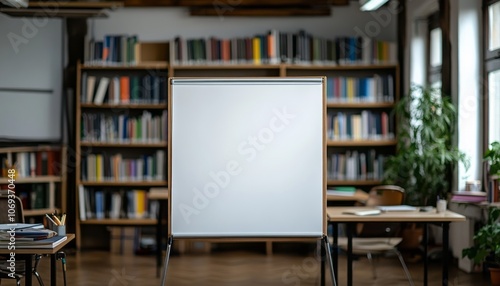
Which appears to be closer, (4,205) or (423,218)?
(4,205)

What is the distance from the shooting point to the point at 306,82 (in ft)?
17.0

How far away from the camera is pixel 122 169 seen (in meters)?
9.38

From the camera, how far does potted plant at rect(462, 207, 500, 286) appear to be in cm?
628

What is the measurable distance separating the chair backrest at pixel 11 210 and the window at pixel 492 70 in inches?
174

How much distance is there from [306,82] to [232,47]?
170 inches

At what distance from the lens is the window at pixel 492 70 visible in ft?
24.4

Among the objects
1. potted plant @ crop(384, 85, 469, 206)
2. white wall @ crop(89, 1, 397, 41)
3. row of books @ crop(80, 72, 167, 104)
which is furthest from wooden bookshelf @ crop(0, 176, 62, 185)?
potted plant @ crop(384, 85, 469, 206)

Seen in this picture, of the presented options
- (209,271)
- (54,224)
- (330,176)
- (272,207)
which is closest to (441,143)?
(330,176)

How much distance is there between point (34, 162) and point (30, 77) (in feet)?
3.21

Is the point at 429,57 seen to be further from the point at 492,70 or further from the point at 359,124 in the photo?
the point at 492,70

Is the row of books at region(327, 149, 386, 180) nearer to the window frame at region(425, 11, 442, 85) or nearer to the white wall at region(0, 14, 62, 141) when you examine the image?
the window frame at region(425, 11, 442, 85)

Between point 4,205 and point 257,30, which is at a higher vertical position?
point 257,30

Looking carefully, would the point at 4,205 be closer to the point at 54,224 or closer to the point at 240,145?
the point at 54,224

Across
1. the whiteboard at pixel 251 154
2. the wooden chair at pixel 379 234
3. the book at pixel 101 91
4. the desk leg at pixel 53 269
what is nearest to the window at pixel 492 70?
the wooden chair at pixel 379 234
